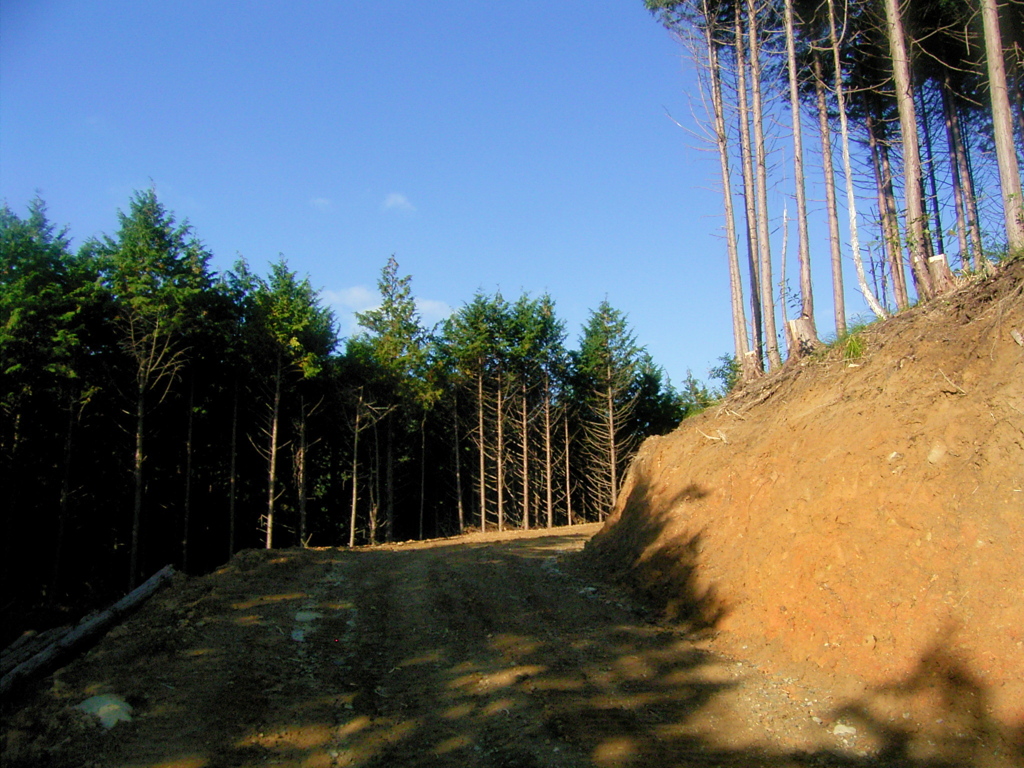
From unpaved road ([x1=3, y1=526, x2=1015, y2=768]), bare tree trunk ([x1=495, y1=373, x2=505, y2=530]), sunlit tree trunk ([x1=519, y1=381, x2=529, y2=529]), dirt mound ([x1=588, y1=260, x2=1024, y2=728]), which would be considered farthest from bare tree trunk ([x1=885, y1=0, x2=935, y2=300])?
sunlit tree trunk ([x1=519, y1=381, x2=529, y2=529])

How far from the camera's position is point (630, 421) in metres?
37.0

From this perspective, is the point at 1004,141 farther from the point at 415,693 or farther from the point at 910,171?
the point at 415,693

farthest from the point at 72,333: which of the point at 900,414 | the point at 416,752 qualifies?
the point at 900,414

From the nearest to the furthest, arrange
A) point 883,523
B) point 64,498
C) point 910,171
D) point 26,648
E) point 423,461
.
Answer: point 883,523 → point 26,648 → point 910,171 → point 64,498 → point 423,461

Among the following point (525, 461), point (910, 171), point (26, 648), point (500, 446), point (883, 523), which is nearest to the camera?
point (883, 523)

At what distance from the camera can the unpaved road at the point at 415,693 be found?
543 centimetres

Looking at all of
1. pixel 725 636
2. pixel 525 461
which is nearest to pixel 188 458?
pixel 525 461

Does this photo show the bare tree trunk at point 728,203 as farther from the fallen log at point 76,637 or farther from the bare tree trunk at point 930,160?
the fallen log at point 76,637

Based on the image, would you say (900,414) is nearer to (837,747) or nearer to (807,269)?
(837,747)

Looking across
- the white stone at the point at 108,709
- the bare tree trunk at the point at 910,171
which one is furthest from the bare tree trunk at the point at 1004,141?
the white stone at the point at 108,709

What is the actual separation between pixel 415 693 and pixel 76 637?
4.12m

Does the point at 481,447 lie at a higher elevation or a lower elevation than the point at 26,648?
higher

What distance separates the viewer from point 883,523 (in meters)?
7.30

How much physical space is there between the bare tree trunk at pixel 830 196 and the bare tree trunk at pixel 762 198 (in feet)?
5.95
